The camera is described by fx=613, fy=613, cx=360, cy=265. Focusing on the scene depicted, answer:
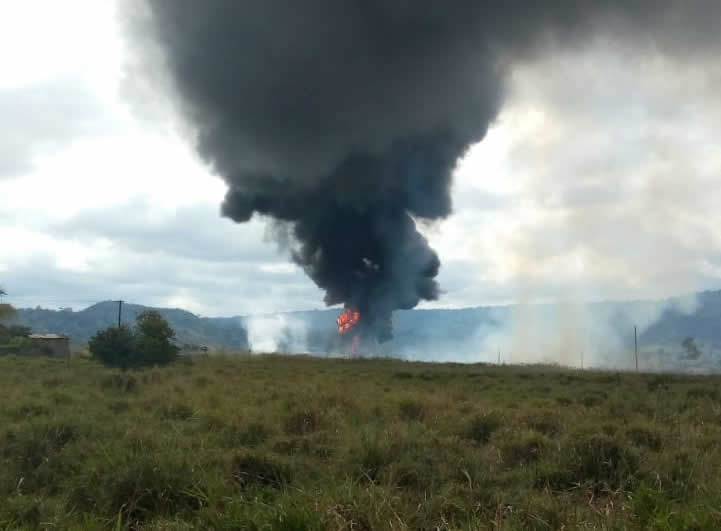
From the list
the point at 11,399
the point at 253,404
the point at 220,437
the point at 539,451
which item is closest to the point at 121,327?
the point at 11,399

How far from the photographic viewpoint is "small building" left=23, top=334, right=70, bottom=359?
76.7 meters

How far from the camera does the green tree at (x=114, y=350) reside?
177ft

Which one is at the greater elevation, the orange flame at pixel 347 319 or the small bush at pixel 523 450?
the orange flame at pixel 347 319

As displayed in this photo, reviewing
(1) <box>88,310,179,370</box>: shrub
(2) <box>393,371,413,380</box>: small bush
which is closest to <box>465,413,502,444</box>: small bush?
(2) <box>393,371,413,380</box>: small bush

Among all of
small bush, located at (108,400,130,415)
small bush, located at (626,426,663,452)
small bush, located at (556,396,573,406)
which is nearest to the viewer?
small bush, located at (626,426,663,452)

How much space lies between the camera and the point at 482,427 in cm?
1427

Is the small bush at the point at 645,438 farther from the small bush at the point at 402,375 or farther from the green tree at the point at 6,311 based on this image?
the green tree at the point at 6,311

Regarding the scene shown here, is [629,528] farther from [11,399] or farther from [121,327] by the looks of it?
[121,327]

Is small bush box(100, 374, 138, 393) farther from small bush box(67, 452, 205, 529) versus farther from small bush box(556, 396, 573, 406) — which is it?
small bush box(556, 396, 573, 406)

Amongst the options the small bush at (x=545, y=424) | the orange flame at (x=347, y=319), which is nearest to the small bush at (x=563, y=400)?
the small bush at (x=545, y=424)

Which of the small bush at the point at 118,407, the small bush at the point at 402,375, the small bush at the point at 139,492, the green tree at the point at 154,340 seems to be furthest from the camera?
the green tree at the point at 154,340

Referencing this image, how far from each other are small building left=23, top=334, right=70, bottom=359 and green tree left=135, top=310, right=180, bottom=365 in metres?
23.9

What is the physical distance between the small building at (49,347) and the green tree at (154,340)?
939 inches

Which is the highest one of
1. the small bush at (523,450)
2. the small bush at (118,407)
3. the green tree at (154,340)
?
the green tree at (154,340)
